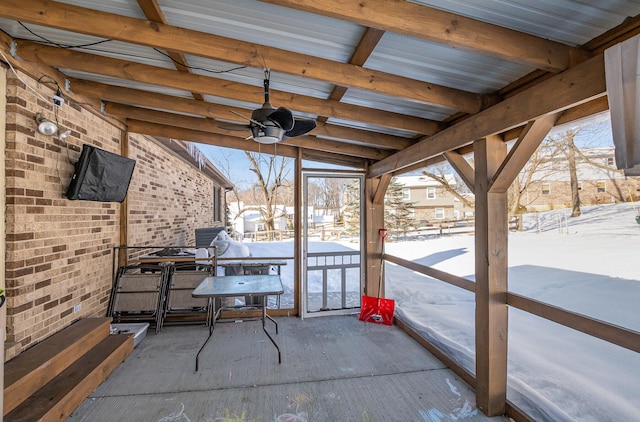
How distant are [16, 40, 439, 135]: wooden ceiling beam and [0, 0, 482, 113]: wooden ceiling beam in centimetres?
68

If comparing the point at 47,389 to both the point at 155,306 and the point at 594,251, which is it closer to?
the point at 155,306

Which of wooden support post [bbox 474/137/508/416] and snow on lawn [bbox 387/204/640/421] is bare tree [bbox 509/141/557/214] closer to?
snow on lawn [bbox 387/204/640/421]

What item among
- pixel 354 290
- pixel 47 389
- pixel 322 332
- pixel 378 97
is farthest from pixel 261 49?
pixel 354 290

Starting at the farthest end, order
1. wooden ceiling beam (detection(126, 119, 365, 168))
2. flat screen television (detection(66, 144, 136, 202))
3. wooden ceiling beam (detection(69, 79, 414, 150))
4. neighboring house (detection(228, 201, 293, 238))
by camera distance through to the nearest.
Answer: neighboring house (detection(228, 201, 293, 238))
wooden ceiling beam (detection(126, 119, 365, 168))
wooden ceiling beam (detection(69, 79, 414, 150))
flat screen television (detection(66, 144, 136, 202))

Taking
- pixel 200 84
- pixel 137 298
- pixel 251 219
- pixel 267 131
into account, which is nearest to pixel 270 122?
pixel 267 131

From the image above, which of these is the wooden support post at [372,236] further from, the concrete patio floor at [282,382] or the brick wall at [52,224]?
the brick wall at [52,224]

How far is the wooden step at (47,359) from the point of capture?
223 cm

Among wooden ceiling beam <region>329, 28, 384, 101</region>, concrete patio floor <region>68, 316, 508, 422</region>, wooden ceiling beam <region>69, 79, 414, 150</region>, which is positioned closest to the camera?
wooden ceiling beam <region>329, 28, 384, 101</region>

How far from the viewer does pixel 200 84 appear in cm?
289

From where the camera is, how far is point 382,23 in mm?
1642

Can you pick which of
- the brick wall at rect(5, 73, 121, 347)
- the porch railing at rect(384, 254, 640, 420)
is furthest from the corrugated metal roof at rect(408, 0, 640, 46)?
the brick wall at rect(5, 73, 121, 347)

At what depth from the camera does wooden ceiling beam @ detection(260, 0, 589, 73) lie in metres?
1.59

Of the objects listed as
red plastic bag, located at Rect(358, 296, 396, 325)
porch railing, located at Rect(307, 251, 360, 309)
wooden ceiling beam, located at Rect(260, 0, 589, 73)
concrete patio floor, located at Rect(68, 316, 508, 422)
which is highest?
wooden ceiling beam, located at Rect(260, 0, 589, 73)

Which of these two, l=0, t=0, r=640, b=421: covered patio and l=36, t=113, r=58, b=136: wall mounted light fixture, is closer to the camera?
l=0, t=0, r=640, b=421: covered patio
